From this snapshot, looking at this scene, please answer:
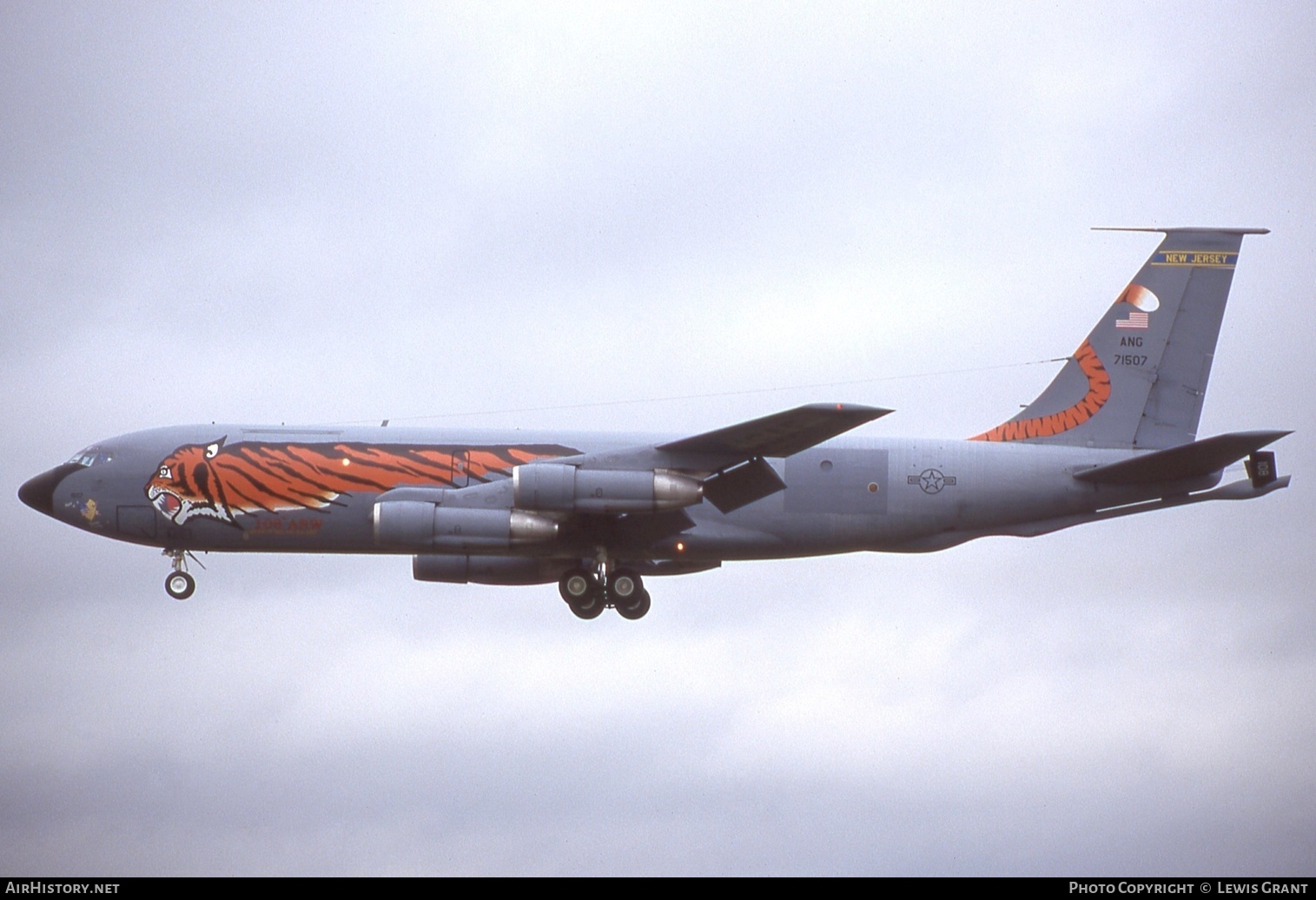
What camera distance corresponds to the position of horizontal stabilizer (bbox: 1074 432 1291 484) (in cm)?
3681

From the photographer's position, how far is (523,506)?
38.2 meters

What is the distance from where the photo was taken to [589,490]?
38.2m

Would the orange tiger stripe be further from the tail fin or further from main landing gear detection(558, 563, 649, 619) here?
main landing gear detection(558, 563, 649, 619)

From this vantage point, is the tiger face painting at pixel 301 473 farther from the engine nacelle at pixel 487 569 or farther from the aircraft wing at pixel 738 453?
the engine nacelle at pixel 487 569

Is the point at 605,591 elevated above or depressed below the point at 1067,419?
below

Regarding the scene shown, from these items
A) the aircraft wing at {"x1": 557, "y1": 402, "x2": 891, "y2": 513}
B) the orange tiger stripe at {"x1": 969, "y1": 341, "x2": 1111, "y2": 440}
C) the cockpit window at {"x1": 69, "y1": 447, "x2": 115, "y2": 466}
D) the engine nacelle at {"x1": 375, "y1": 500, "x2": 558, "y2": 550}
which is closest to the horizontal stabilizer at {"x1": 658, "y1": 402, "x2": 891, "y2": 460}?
the aircraft wing at {"x1": 557, "y1": 402, "x2": 891, "y2": 513}

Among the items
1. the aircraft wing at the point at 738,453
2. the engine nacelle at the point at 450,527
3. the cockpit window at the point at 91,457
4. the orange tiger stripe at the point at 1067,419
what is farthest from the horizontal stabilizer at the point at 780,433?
the cockpit window at the point at 91,457

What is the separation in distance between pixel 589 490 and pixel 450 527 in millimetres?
3269

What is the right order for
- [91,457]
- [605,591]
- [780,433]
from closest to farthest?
1. [780,433]
2. [605,591]
3. [91,457]

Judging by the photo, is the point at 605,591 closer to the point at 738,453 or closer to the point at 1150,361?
the point at 738,453

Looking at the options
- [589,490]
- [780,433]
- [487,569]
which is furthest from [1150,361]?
Answer: [487,569]

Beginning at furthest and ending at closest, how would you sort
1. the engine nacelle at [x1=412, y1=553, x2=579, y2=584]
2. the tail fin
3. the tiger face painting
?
the engine nacelle at [x1=412, y1=553, x2=579, y2=584], the tail fin, the tiger face painting

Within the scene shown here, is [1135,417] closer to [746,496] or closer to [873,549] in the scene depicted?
[873,549]

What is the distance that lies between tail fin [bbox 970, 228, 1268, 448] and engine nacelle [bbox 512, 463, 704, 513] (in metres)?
8.38
